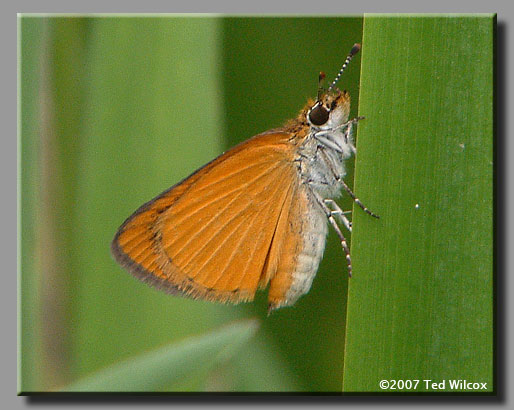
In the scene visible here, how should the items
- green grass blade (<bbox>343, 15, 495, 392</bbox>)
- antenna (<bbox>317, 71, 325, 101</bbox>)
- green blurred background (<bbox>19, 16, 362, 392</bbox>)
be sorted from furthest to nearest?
1. antenna (<bbox>317, 71, 325, 101</bbox>)
2. green blurred background (<bbox>19, 16, 362, 392</bbox>)
3. green grass blade (<bbox>343, 15, 495, 392</bbox>)

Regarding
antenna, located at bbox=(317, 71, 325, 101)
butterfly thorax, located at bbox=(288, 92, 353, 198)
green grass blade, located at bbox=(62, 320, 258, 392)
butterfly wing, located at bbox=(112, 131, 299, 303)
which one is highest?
antenna, located at bbox=(317, 71, 325, 101)

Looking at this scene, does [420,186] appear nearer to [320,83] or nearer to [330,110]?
[330,110]

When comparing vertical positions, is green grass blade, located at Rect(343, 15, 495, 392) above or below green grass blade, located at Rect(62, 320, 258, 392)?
above

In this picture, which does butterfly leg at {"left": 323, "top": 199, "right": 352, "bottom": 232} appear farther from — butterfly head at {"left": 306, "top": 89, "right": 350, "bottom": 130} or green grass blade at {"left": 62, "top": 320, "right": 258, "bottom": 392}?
green grass blade at {"left": 62, "top": 320, "right": 258, "bottom": 392}

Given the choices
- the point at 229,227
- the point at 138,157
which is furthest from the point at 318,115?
the point at 138,157

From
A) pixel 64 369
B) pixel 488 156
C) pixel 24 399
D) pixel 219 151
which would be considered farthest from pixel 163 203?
pixel 488 156

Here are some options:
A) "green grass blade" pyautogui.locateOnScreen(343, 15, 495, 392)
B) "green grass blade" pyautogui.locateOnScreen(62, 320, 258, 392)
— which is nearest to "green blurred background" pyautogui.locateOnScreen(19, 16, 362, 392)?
"green grass blade" pyautogui.locateOnScreen(62, 320, 258, 392)

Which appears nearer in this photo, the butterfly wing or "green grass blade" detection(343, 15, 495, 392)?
"green grass blade" detection(343, 15, 495, 392)

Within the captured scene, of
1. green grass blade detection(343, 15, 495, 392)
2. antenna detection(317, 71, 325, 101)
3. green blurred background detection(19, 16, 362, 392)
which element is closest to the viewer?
green grass blade detection(343, 15, 495, 392)
